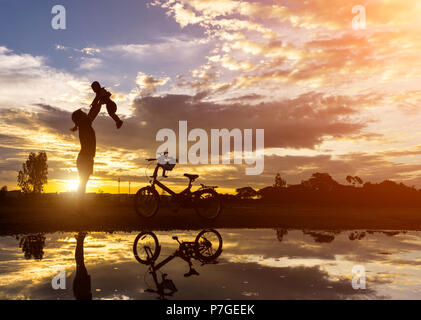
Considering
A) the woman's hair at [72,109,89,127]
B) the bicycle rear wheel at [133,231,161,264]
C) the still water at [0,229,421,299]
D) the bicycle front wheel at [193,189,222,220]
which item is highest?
the woman's hair at [72,109,89,127]

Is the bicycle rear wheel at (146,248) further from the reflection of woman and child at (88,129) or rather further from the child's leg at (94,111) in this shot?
the child's leg at (94,111)

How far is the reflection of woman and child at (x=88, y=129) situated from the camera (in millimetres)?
10891

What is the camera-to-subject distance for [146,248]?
827cm

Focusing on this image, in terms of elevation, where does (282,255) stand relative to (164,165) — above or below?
below

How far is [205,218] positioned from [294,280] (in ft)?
27.1

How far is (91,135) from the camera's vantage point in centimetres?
1105

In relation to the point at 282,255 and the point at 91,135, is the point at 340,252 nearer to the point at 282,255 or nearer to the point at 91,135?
the point at 282,255

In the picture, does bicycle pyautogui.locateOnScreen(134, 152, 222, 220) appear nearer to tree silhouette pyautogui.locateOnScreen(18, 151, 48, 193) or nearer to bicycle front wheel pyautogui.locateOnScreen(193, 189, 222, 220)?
bicycle front wheel pyautogui.locateOnScreen(193, 189, 222, 220)

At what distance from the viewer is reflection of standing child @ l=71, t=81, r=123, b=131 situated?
11203 mm

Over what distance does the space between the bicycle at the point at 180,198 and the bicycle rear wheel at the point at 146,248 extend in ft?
7.44

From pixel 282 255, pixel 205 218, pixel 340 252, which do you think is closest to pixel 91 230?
pixel 205 218

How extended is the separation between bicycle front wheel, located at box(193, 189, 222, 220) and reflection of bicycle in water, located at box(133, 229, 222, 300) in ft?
9.15

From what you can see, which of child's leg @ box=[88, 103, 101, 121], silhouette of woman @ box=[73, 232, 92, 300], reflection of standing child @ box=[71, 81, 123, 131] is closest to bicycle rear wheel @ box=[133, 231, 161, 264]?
silhouette of woman @ box=[73, 232, 92, 300]

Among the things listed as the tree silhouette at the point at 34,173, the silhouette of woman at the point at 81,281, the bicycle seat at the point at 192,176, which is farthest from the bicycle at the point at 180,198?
the tree silhouette at the point at 34,173
